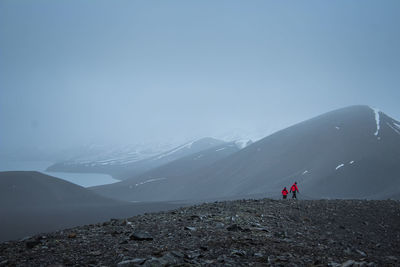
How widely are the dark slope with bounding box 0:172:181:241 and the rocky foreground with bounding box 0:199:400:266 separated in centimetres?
3243

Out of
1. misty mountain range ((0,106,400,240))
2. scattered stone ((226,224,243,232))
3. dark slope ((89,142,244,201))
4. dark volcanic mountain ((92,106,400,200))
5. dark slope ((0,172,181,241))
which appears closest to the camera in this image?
scattered stone ((226,224,243,232))

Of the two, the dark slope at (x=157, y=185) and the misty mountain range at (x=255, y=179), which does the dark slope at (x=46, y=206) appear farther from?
the dark slope at (x=157, y=185)

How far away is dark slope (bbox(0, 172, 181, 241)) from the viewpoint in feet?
148

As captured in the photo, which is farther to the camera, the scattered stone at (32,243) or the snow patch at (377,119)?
the snow patch at (377,119)

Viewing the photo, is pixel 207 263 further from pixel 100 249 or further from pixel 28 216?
pixel 28 216

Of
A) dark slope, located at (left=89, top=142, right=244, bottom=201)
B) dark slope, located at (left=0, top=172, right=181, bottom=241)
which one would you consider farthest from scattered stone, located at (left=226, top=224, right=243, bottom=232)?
dark slope, located at (left=89, top=142, right=244, bottom=201)

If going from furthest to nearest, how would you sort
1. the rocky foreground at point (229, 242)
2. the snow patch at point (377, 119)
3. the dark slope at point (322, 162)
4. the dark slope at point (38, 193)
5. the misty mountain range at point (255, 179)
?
the snow patch at point (377, 119) → the dark slope at point (322, 162) → the dark slope at point (38, 193) → the misty mountain range at point (255, 179) → the rocky foreground at point (229, 242)

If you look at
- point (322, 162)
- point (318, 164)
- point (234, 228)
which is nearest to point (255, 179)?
point (318, 164)

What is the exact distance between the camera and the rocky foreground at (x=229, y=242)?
353 inches

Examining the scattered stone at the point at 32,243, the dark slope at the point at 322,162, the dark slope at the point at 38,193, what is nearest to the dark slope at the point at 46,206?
the dark slope at the point at 38,193

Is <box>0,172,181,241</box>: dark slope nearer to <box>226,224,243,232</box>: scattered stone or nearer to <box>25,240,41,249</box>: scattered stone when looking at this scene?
<box>25,240,41,249</box>: scattered stone

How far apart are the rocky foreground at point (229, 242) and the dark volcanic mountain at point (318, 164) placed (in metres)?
59.3

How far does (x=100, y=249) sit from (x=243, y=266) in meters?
5.12

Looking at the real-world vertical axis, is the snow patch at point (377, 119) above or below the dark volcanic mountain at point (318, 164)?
above
